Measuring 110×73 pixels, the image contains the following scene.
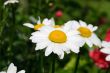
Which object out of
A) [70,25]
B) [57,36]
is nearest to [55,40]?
[57,36]

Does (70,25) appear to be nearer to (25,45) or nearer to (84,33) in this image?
(84,33)

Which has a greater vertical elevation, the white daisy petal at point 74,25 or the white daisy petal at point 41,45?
the white daisy petal at point 74,25

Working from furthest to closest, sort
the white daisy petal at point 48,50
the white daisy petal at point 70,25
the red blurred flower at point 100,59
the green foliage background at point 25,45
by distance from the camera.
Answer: the red blurred flower at point 100,59, the green foliage background at point 25,45, the white daisy petal at point 70,25, the white daisy petal at point 48,50

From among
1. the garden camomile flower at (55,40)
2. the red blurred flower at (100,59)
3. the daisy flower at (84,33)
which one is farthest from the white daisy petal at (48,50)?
the red blurred flower at (100,59)

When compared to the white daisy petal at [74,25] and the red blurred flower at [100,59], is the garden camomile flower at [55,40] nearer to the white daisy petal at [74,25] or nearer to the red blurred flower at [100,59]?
the white daisy petal at [74,25]

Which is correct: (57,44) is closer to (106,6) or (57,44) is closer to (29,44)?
(29,44)

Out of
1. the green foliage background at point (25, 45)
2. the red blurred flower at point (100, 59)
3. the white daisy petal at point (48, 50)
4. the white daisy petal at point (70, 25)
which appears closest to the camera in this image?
the white daisy petal at point (48, 50)

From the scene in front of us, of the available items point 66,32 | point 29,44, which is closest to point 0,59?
point 29,44
